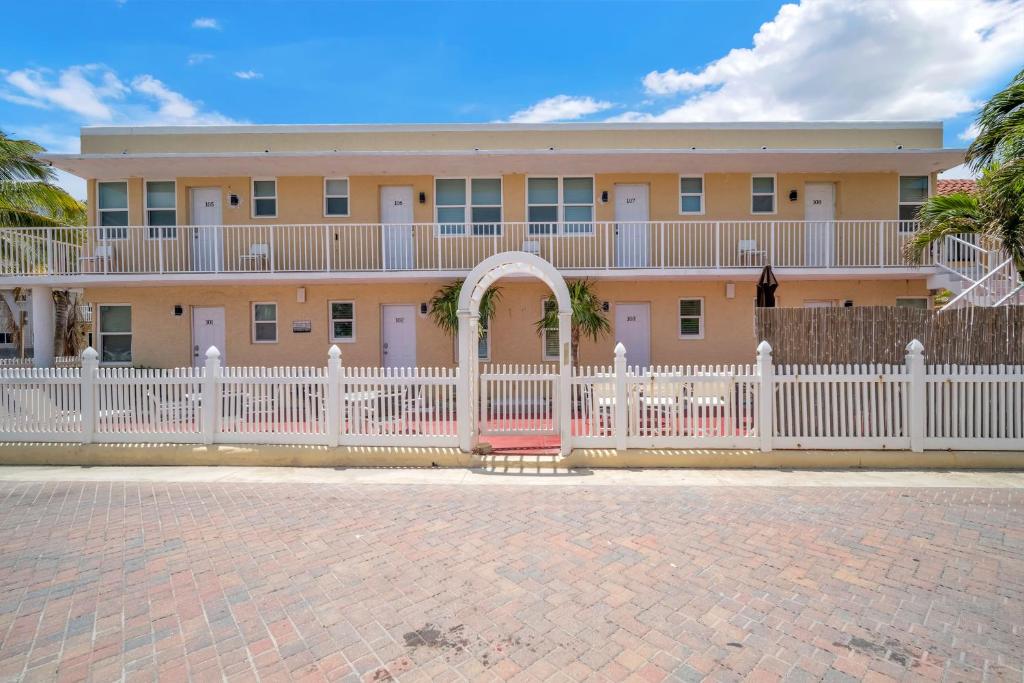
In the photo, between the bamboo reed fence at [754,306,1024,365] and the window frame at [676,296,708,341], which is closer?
the bamboo reed fence at [754,306,1024,365]

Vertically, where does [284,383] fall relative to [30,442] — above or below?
above

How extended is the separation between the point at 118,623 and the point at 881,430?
28.4 feet

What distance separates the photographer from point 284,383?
7.74 metres

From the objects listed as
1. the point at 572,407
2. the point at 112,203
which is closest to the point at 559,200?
the point at 572,407

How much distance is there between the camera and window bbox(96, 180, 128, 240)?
47.3 ft

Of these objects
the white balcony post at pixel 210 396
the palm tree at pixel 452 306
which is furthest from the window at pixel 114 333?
the white balcony post at pixel 210 396

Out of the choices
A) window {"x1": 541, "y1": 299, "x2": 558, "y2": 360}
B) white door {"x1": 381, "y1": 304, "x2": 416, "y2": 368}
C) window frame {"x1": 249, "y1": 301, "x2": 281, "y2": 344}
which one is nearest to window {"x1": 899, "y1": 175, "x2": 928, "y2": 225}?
window {"x1": 541, "y1": 299, "x2": 558, "y2": 360}

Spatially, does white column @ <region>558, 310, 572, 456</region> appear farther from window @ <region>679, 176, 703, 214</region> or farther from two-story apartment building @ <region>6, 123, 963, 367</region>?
window @ <region>679, 176, 703, 214</region>

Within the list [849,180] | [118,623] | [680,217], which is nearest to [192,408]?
[118,623]

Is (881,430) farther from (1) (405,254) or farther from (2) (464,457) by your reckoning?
(1) (405,254)

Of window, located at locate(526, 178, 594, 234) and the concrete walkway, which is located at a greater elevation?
window, located at locate(526, 178, 594, 234)

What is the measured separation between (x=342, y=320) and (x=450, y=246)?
138 inches

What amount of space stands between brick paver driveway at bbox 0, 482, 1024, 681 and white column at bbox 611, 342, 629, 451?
1.40 metres

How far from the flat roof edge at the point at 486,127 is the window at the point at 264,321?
16.1ft
